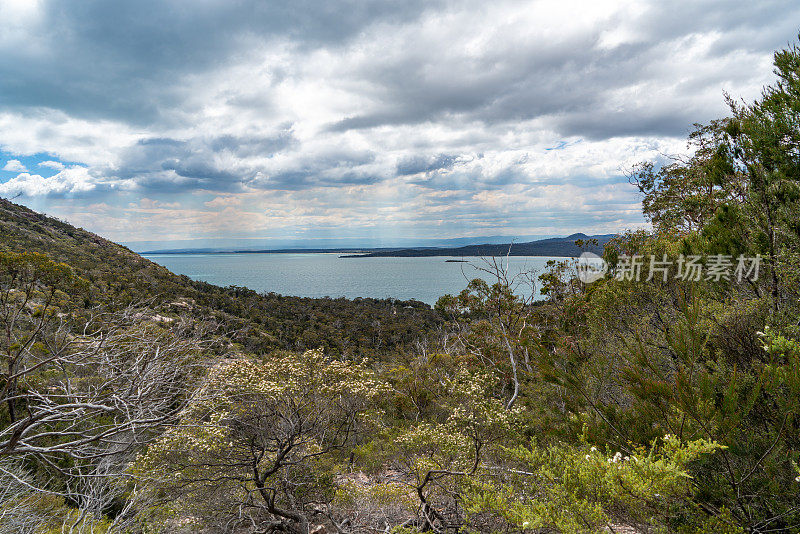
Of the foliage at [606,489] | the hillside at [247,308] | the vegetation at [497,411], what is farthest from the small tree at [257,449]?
the hillside at [247,308]

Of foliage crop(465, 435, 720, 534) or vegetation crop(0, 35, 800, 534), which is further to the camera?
vegetation crop(0, 35, 800, 534)

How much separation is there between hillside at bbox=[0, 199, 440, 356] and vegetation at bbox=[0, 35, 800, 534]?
69.4 feet

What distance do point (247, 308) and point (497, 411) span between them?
47.3 metres

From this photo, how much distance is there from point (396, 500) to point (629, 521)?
223 inches

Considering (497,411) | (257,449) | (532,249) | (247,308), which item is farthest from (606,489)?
(532,249)

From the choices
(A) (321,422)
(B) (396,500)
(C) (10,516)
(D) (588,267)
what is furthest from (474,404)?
(D) (588,267)

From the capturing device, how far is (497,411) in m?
7.78

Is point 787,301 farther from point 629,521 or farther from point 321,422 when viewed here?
point 321,422

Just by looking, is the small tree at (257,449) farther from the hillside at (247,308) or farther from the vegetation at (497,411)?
the hillside at (247,308)

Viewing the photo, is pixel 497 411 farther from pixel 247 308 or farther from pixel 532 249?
pixel 532 249

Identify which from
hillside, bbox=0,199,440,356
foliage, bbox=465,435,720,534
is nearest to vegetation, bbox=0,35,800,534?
foliage, bbox=465,435,720,534

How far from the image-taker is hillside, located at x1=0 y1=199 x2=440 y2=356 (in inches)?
1331

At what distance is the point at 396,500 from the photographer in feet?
27.2

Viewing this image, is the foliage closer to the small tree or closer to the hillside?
the small tree
